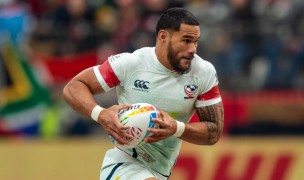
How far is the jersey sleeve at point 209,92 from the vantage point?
944cm

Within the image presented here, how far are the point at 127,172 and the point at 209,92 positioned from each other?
3.87ft

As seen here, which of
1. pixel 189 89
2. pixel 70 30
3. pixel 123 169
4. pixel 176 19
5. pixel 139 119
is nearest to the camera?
pixel 139 119

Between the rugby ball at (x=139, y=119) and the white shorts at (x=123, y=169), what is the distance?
0.63m

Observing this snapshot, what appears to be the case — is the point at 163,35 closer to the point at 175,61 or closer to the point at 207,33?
the point at 175,61

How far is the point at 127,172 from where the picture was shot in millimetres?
9445

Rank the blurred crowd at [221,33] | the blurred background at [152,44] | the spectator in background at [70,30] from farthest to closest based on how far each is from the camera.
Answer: the spectator in background at [70,30] → the blurred crowd at [221,33] → the blurred background at [152,44]

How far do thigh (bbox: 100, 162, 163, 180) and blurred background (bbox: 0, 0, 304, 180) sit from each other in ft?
21.9

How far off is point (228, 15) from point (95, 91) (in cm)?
834

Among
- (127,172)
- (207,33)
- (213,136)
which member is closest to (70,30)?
(207,33)

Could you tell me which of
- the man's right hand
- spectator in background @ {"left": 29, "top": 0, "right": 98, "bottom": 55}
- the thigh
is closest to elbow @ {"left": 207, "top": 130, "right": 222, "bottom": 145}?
the thigh

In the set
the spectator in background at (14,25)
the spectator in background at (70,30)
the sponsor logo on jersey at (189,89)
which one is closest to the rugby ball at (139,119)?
the sponsor logo on jersey at (189,89)

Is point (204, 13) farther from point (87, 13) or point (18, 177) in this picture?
point (18, 177)

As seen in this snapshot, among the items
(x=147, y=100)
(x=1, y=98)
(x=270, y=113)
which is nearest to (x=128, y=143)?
(x=147, y=100)

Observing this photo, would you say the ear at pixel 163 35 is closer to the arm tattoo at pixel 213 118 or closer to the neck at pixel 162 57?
the neck at pixel 162 57
